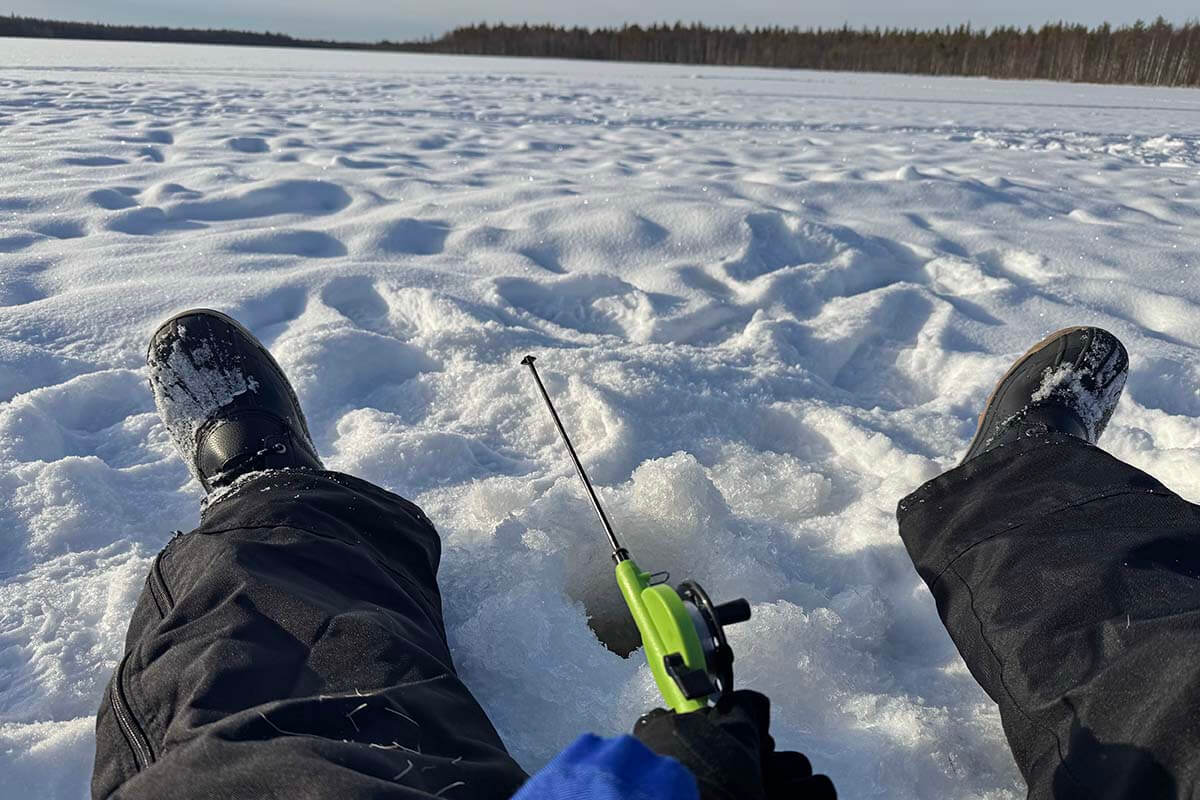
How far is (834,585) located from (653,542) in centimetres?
37

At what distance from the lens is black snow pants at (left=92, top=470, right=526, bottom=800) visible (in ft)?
2.64

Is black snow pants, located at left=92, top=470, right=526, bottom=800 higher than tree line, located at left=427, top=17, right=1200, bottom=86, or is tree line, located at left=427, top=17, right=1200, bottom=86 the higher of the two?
tree line, located at left=427, top=17, right=1200, bottom=86

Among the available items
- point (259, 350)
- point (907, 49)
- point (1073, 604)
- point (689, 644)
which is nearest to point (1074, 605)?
point (1073, 604)

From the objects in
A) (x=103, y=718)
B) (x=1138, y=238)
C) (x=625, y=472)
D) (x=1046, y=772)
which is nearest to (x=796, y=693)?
(x=1046, y=772)

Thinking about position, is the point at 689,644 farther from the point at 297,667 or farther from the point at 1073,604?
the point at 1073,604

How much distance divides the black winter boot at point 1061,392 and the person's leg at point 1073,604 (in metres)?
0.28

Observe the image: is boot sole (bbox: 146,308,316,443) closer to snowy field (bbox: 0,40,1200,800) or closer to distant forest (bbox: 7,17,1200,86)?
snowy field (bbox: 0,40,1200,800)

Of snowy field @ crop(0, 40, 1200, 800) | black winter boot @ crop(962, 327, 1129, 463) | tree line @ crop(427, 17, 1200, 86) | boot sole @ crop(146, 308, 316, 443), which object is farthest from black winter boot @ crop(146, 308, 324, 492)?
tree line @ crop(427, 17, 1200, 86)

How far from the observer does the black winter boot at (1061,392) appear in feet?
5.57

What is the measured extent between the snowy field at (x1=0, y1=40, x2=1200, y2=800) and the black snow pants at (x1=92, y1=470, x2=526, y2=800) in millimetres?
223

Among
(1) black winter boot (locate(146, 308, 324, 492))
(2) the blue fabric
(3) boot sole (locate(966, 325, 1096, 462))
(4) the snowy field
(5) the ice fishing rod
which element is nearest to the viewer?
(2) the blue fabric

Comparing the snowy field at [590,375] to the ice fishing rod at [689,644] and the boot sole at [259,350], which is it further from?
the ice fishing rod at [689,644]

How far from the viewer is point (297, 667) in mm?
961

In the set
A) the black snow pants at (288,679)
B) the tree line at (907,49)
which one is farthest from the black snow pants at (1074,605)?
the tree line at (907,49)
